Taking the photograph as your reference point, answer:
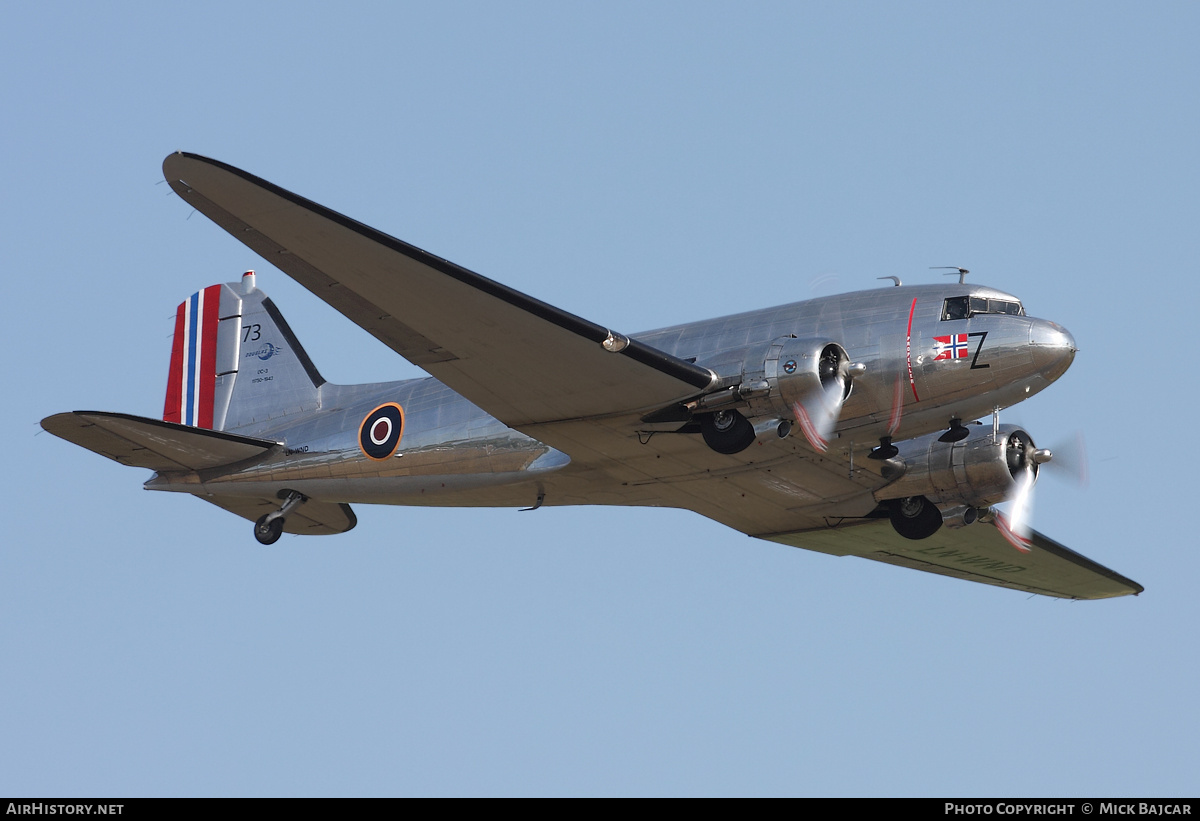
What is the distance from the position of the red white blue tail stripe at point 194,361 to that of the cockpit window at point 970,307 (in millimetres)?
14829

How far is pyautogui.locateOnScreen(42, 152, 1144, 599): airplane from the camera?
60.7ft

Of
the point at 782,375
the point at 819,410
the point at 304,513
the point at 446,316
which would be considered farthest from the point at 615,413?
the point at 304,513

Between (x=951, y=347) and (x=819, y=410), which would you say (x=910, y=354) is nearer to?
(x=951, y=347)

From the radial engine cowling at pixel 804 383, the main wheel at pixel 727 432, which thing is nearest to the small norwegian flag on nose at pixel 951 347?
the radial engine cowling at pixel 804 383

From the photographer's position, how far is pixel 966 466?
22391mm

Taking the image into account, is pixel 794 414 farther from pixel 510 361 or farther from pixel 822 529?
pixel 822 529

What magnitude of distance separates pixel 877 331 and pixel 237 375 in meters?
13.5

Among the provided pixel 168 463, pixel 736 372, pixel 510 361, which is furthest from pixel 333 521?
pixel 736 372

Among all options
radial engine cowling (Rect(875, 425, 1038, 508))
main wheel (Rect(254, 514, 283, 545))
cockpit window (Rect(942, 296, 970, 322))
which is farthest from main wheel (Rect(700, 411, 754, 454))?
main wheel (Rect(254, 514, 283, 545))

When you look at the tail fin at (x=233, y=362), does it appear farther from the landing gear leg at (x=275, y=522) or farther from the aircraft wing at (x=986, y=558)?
the aircraft wing at (x=986, y=558)

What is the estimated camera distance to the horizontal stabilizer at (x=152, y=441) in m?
22.0

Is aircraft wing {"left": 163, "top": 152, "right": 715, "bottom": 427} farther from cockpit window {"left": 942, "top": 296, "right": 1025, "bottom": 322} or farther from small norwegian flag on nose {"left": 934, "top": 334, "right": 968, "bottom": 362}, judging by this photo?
cockpit window {"left": 942, "top": 296, "right": 1025, "bottom": 322}

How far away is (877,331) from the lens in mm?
19734

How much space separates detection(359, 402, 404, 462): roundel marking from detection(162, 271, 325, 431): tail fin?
2.92 meters
